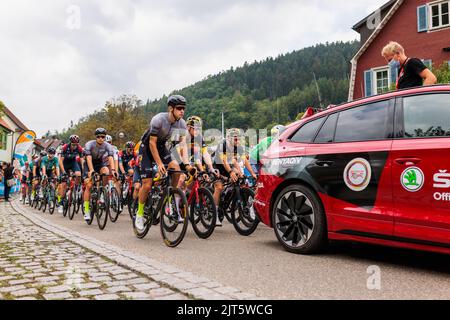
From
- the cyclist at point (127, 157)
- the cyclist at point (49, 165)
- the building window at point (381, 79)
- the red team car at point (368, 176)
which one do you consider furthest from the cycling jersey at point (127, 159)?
the building window at point (381, 79)

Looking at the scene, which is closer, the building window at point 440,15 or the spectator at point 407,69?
the spectator at point 407,69

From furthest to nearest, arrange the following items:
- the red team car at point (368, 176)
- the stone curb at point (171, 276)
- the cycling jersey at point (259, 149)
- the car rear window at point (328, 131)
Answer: the cycling jersey at point (259, 149)
the car rear window at point (328, 131)
the red team car at point (368, 176)
the stone curb at point (171, 276)

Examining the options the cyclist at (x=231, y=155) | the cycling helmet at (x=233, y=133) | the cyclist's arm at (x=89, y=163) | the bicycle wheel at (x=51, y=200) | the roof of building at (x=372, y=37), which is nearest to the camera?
the cyclist at (x=231, y=155)

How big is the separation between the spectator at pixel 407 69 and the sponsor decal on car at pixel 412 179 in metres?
2.10

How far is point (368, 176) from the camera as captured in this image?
4457mm

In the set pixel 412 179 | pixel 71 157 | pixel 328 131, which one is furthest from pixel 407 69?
pixel 71 157

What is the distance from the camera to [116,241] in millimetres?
6566

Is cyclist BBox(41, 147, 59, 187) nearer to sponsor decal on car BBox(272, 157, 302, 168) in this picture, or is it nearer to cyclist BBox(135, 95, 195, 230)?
cyclist BBox(135, 95, 195, 230)

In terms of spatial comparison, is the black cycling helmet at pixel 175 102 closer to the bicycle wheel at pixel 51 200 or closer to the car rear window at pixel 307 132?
the car rear window at pixel 307 132

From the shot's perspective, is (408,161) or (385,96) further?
(385,96)

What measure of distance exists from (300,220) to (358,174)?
3.16 feet

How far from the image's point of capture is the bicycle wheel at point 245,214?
23.3 ft

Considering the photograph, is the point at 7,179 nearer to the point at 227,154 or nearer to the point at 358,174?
the point at 227,154

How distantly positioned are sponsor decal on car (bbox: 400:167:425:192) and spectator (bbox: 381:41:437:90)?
6.88 ft
